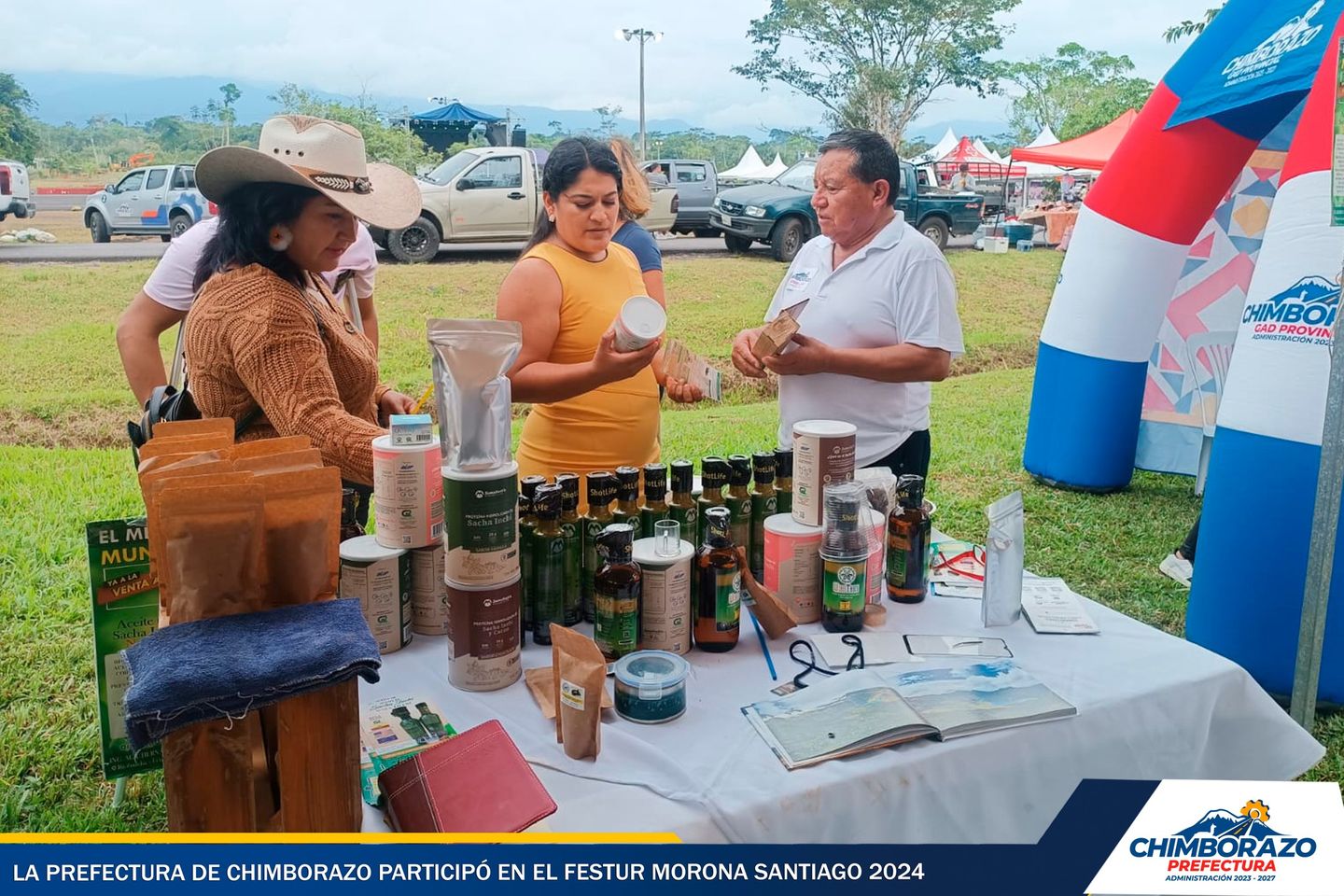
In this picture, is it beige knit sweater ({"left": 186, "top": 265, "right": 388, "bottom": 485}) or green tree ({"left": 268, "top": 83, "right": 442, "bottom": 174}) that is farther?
green tree ({"left": 268, "top": 83, "right": 442, "bottom": 174})

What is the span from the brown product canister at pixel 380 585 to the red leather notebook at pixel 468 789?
1.25 feet

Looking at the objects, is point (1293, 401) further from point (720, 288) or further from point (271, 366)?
point (720, 288)

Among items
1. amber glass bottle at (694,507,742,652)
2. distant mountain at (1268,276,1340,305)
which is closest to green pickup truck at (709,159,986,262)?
distant mountain at (1268,276,1340,305)

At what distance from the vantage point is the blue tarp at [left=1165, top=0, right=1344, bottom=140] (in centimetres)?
353

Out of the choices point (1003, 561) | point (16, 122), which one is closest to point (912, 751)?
point (1003, 561)

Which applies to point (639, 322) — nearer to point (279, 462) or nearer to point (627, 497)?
point (627, 497)

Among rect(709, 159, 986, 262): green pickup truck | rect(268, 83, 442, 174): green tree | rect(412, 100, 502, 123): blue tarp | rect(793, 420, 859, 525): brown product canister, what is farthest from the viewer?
rect(412, 100, 502, 123): blue tarp

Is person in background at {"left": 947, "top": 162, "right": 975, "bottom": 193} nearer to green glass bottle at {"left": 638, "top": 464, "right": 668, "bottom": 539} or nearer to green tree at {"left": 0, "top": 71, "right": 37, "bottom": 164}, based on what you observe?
green tree at {"left": 0, "top": 71, "right": 37, "bottom": 164}

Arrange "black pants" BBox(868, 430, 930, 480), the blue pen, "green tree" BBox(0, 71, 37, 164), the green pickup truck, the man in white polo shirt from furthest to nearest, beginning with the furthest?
1. the green pickup truck
2. "green tree" BBox(0, 71, 37, 164)
3. "black pants" BBox(868, 430, 930, 480)
4. the man in white polo shirt
5. the blue pen

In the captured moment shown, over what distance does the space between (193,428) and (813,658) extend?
107 cm

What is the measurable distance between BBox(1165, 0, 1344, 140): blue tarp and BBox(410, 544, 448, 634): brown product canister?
3.48m

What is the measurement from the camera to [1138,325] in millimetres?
4840

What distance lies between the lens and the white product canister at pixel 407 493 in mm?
1587

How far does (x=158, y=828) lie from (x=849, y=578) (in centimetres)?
171
